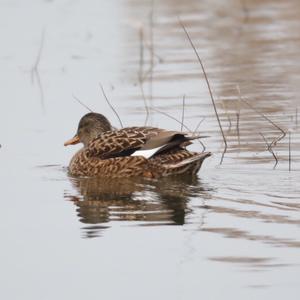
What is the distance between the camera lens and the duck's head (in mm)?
11719

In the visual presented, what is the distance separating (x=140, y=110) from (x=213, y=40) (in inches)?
190

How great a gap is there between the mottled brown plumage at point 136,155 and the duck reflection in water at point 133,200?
0.09 metres

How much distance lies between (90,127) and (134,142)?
1020mm

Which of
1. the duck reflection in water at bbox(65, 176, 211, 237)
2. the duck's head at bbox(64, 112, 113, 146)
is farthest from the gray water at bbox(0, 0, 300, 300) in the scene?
the duck's head at bbox(64, 112, 113, 146)

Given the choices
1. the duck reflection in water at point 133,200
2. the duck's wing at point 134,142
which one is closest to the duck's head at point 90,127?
the duck's wing at point 134,142

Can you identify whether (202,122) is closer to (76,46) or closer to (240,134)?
(240,134)

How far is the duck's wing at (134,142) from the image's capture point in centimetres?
1059

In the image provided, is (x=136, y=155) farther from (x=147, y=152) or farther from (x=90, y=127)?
(x=90, y=127)

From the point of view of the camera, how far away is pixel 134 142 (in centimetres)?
1080

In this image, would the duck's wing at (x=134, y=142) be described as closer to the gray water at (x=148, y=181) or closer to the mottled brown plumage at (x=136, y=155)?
the mottled brown plumage at (x=136, y=155)

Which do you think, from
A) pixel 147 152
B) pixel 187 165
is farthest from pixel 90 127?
pixel 187 165

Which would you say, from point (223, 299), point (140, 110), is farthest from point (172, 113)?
point (223, 299)

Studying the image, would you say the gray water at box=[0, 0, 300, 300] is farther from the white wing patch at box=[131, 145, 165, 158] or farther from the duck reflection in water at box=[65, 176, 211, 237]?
the white wing patch at box=[131, 145, 165, 158]

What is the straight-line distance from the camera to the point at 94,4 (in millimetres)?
21047
